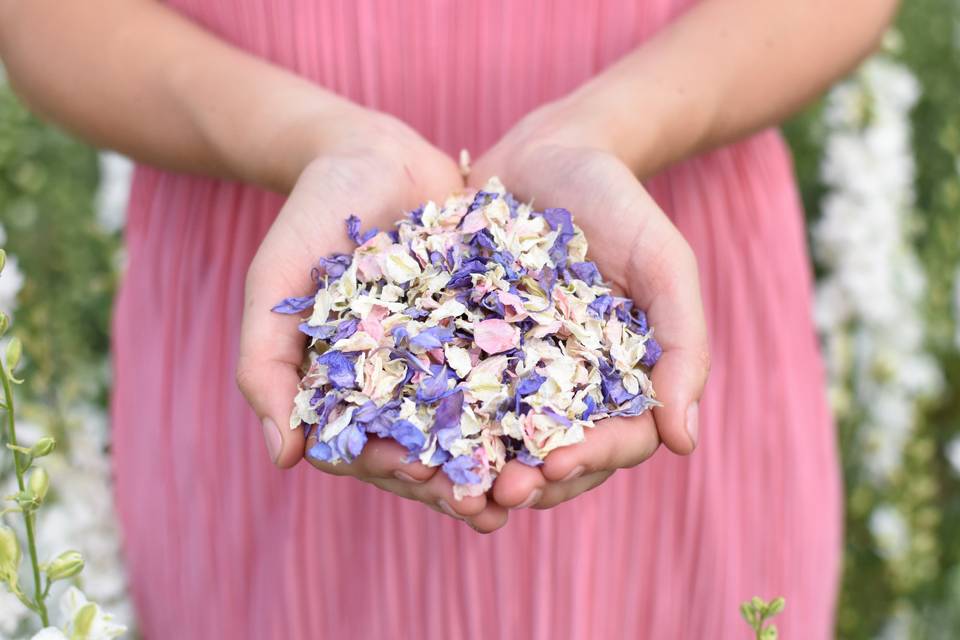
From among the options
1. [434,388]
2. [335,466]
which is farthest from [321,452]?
[434,388]

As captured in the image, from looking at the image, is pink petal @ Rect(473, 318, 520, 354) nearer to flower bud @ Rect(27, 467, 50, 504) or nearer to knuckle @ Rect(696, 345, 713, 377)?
knuckle @ Rect(696, 345, 713, 377)

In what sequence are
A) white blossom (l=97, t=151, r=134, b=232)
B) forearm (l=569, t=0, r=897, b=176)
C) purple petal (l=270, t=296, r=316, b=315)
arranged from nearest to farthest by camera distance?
purple petal (l=270, t=296, r=316, b=315) < forearm (l=569, t=0, r=897, b=176) < white blossom (l=97, t=151, r=134, b=232)

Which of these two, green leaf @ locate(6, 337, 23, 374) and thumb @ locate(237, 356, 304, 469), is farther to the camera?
thumb @ locate(237, 356, 304, 469)

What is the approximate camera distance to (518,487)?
776mm

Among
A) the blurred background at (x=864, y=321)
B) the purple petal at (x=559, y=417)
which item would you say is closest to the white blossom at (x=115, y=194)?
the blurred background at (x=864, y=321)

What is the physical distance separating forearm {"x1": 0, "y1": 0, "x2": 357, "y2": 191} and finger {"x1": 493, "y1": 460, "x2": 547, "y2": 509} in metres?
0.36

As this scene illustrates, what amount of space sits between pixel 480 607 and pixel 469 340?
278 millimetres

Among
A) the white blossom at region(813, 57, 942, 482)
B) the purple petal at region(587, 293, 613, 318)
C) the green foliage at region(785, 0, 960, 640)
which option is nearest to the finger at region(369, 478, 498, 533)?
the purple petal at region(587, 293, 613, 318)

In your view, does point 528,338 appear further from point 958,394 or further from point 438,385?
point 958,394

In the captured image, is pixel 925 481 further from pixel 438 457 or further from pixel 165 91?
pixel 165 91

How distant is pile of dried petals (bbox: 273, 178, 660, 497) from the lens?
0.85 meters

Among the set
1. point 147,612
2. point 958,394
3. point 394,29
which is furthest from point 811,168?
point 147,612

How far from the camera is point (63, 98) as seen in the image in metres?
1.05

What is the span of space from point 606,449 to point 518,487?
0.08 m
